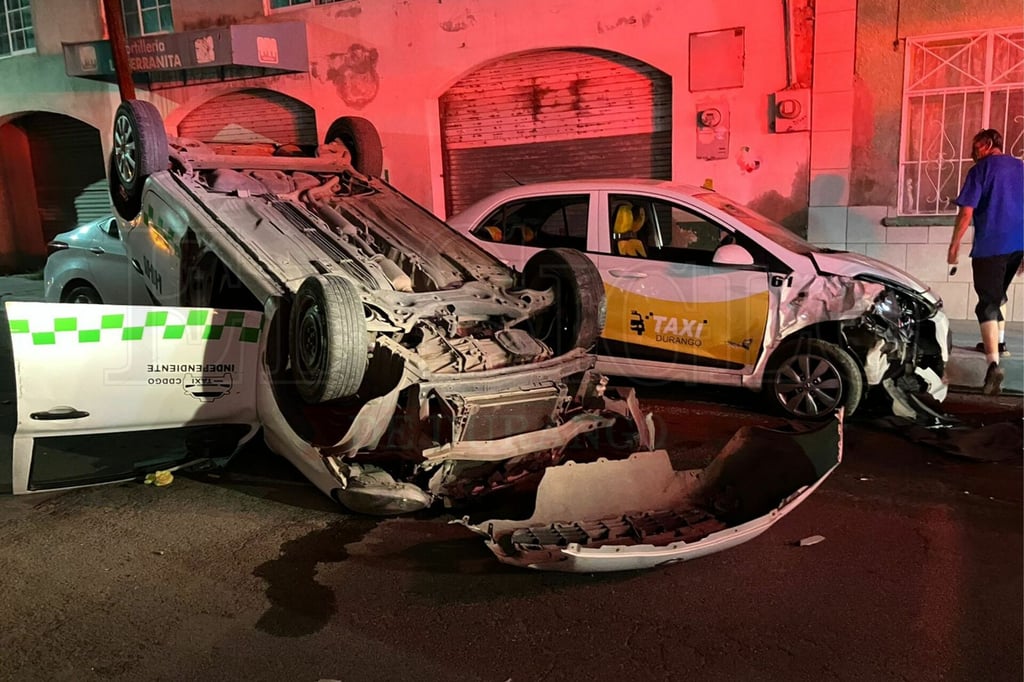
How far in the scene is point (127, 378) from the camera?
403cm

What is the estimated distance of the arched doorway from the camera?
587 inches

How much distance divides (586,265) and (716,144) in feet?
17.6

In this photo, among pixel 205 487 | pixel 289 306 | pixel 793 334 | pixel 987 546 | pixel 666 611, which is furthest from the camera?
pixel 793 334

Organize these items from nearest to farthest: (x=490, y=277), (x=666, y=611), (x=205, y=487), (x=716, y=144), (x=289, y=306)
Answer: (x=666, y=611), (x=289, y=306), (x=205, y=487), (x=490, y=277), (x=716, y=144)

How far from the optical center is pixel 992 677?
2.57 meters

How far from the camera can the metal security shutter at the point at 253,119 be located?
1227 centimetres

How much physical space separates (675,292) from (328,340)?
9.04ft

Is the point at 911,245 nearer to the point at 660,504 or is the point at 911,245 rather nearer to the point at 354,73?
the point at 660,504

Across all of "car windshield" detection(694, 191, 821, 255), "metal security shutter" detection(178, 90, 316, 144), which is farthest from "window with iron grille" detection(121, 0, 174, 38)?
"car windshield" detection(694, 191, 821, 255)

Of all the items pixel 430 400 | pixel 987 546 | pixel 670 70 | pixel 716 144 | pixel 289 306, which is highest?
pixel 670 70

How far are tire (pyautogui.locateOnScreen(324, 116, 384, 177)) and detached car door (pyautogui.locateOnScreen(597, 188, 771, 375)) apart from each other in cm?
178

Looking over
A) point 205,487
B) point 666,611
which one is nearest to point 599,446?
point 666,611

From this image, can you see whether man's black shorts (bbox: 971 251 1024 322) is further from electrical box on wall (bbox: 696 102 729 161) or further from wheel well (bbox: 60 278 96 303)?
wheel well (bbox: 60 278 96 303)

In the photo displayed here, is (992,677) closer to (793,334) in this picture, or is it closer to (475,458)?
(475,458)
